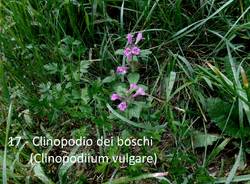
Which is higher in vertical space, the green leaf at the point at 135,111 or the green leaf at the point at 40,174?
the green leaf at the point at 135,111

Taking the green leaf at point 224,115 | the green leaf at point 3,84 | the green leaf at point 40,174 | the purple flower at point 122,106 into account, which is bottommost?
the green leaf at point 40,174

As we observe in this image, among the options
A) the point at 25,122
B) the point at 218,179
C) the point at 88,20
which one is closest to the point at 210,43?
the point at 88,20

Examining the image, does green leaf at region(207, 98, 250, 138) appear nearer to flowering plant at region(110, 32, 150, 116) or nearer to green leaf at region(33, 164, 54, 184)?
flowering plant at region(110, 32, 150, 116)

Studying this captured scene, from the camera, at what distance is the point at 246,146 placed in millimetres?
1839

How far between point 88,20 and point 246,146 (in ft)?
2.81

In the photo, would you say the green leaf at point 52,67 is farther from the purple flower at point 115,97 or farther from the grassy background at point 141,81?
the purple flower at point 115,97

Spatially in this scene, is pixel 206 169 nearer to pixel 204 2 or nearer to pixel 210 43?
pixel 210 43

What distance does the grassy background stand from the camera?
1818mm

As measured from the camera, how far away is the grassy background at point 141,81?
5.97ft

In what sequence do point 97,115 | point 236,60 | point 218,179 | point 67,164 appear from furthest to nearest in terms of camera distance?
point 236,60 < point 97,115 < point 67,164 < point 218,179

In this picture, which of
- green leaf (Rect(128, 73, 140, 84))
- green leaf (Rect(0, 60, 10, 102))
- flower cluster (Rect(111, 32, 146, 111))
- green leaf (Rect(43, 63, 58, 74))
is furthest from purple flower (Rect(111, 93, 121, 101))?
green leaf (Rect(0, 60, 10, 102))

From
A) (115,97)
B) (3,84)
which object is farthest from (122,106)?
(3,84)

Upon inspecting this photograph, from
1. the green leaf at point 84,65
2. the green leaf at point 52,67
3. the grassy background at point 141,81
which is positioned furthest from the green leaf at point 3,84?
the green leaf at point 84,65

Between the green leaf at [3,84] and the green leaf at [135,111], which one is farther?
the green leaf at [3,84]
